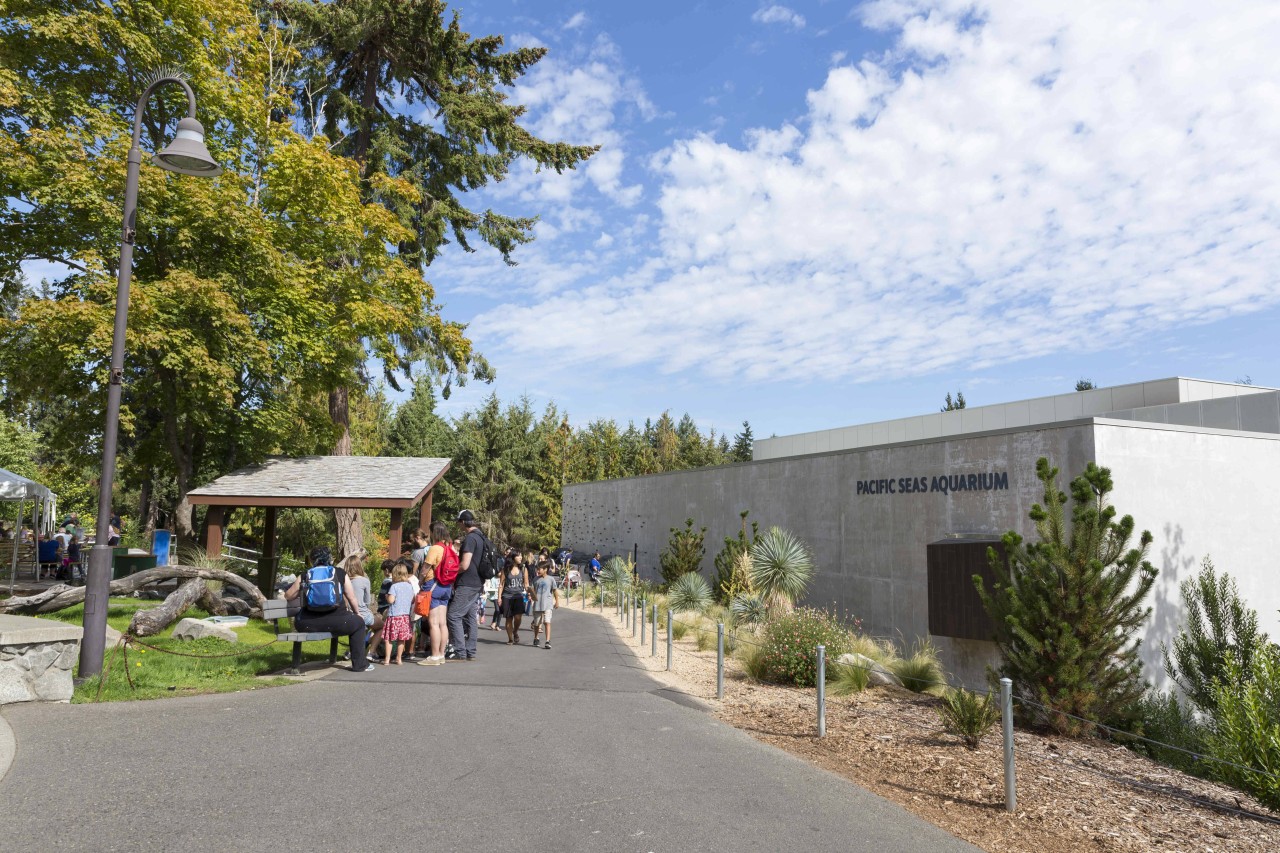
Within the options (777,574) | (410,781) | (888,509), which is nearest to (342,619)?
(410,781)

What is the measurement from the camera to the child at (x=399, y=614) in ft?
35.5

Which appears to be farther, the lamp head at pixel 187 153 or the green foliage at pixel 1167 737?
the green foliage at pixel 1167 737

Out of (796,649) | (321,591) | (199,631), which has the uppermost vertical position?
(321,591)

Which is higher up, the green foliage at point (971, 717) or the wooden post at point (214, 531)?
the wooden post at point (214, 531)

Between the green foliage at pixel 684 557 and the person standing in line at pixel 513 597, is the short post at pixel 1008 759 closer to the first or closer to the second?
the person standing in line at pixel 513 597

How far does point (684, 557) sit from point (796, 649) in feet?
46.2

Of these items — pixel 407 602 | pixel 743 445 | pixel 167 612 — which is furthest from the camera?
pixel 743 445

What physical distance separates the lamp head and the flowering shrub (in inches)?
369

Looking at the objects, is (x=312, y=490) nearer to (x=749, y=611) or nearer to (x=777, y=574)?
(x=749, y=611)

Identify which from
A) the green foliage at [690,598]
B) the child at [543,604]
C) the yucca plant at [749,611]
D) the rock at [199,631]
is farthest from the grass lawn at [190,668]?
the green foliage at [690,598]

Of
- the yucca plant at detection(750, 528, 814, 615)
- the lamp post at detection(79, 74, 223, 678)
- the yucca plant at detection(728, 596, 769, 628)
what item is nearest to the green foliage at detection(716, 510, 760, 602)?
the yucca plant at detection(750, 528, 814, 615)

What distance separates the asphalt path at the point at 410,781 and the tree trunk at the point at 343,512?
586 inches

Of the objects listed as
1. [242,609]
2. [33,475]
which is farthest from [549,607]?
[33,475]

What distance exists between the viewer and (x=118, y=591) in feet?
45.1
